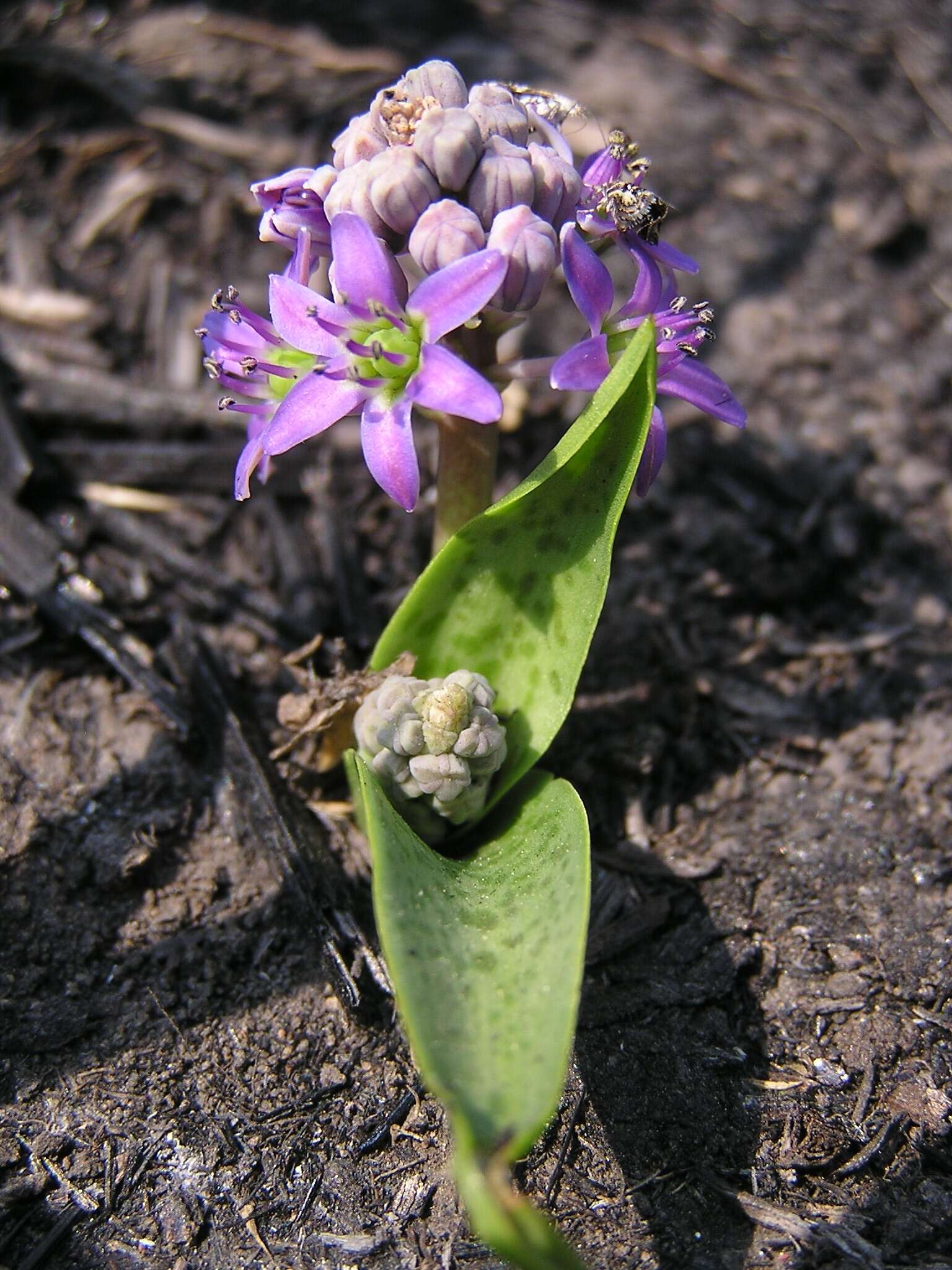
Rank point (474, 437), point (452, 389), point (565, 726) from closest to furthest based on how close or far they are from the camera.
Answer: point (452, 389), point (474, 437), point (565, 726)

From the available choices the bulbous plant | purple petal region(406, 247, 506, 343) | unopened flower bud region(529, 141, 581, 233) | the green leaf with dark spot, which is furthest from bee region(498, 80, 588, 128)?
the green leaf with dark spot

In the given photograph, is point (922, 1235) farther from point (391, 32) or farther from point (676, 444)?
point (391, 32)

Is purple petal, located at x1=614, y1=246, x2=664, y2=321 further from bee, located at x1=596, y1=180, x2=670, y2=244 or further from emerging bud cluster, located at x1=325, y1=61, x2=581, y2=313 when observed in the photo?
emerging bud cluster, located at x1=325, y1=61, x2=581, y2=313

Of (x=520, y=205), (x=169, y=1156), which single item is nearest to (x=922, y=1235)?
(x=169, y=1156)

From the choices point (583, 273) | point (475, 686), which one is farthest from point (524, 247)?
point (475, 686)

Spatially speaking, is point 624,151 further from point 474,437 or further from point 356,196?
point 474,437

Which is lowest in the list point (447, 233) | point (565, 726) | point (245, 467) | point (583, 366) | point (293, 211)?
point (565, 726)

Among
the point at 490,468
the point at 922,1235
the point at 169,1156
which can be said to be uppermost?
the point at 490,468
